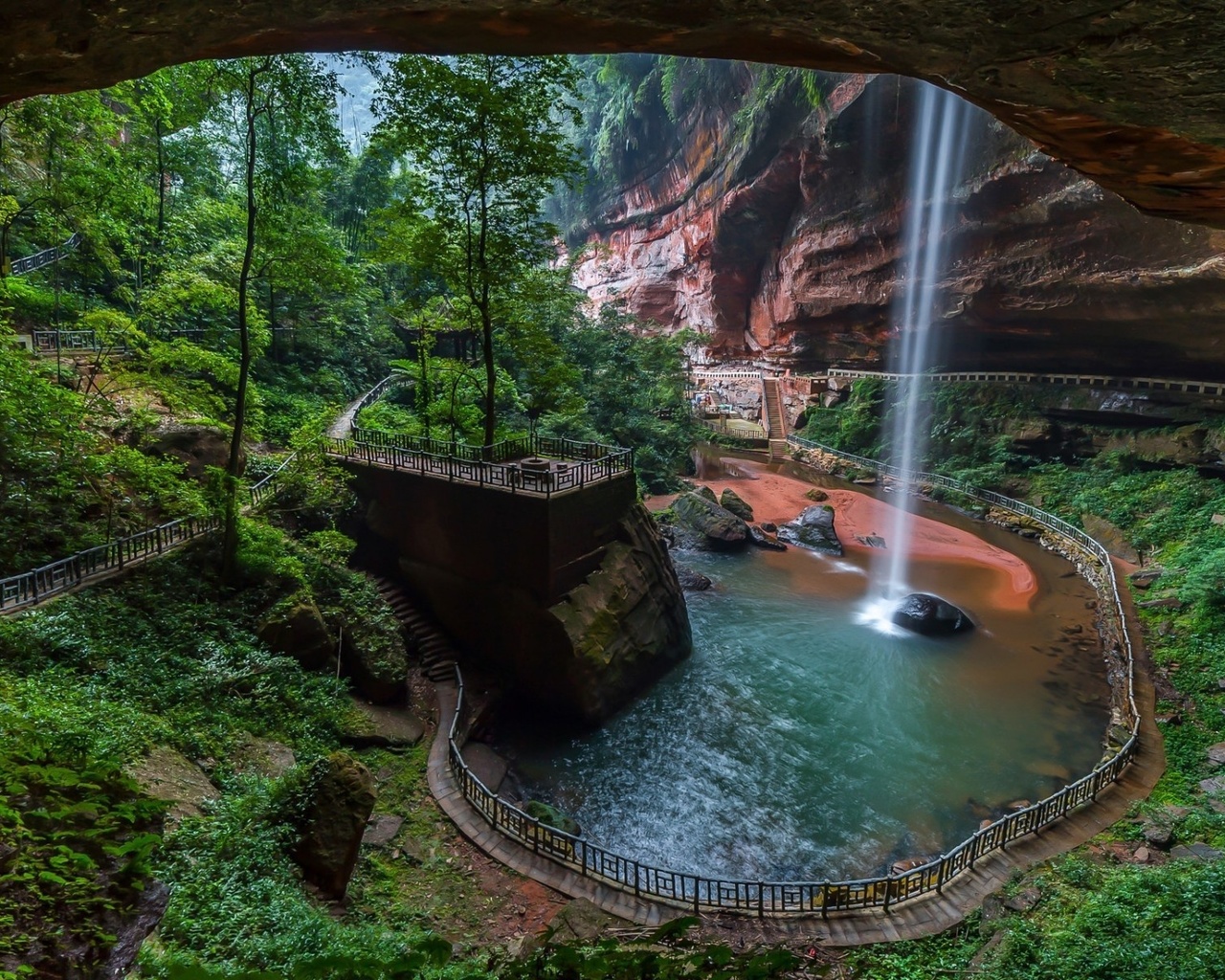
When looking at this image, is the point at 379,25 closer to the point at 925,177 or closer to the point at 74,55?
the point at 74,55

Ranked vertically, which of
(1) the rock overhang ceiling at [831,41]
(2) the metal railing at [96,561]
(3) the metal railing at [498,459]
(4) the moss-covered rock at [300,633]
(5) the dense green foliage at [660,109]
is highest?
(5) the dense green foliage at [660,109]

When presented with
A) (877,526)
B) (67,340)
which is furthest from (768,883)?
(67,340)

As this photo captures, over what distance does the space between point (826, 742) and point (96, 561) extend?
13530 mm

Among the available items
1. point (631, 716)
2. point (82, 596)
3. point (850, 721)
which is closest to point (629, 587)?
point (631, 716)

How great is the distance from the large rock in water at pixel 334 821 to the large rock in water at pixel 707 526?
1661cm

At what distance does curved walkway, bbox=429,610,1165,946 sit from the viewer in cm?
730

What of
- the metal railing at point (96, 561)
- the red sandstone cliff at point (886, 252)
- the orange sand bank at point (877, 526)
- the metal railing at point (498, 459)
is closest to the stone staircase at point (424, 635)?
the metal railing at point (498, 459)

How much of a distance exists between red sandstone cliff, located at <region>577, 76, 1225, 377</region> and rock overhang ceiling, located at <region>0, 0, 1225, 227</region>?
1982 cm

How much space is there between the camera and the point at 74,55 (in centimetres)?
338

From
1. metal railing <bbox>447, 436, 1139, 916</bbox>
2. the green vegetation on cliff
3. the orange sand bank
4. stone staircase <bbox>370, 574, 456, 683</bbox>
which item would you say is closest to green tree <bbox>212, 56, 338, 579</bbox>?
stone staircase <bbox>370, 574, 456, 683</bbox>

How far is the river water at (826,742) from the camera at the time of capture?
9836 millimetres

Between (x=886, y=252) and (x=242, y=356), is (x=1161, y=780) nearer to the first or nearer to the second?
(x=242, y=356)

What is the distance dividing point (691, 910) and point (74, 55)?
9.56m

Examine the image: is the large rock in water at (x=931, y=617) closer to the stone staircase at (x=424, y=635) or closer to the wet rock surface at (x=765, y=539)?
the wet rock surface at (x=765, y=539)
